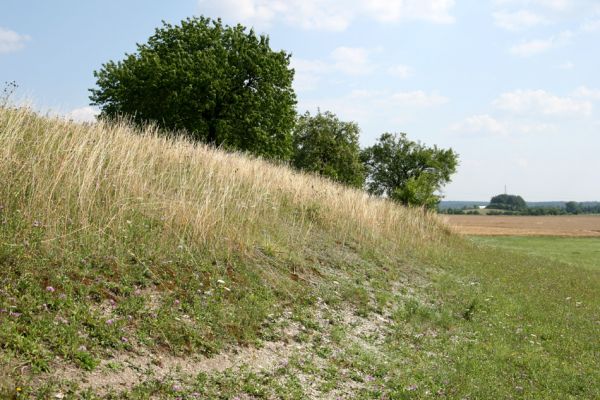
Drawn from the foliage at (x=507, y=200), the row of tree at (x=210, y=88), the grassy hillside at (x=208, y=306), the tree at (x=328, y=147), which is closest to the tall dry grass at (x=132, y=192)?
the grassy hillside at (x=208, y=306)

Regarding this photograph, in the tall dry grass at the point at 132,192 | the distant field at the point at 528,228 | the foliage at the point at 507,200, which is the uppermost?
the foliage at the point at 507,200

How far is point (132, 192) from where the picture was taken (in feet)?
31.3

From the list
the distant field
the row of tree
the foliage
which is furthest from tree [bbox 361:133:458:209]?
the foliage

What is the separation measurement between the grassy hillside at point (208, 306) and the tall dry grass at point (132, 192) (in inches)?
1.8

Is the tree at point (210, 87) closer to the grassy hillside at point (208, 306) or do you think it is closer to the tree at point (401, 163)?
the grassy hillside at point (208, 306)

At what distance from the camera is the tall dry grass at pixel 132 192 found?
7.94 meters

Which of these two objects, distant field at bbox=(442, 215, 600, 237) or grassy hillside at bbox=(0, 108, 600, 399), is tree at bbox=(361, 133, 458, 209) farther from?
grassy hillside at bbox=(0, 108, 600, 399)

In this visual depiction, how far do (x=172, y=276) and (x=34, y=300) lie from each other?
2323 millimetres

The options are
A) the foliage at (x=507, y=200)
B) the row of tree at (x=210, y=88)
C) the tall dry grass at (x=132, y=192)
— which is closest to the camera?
the tall dry grass at (x=132, y=192)

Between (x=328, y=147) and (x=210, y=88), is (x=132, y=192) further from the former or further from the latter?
(x=328, y=147)

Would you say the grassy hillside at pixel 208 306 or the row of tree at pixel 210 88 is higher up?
the row of tree at pixel 210 88

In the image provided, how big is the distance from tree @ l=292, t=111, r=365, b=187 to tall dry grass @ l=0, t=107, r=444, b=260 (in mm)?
39357

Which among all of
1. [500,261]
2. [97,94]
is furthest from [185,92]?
[500,261]

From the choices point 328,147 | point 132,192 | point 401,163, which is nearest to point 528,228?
point 401,163
